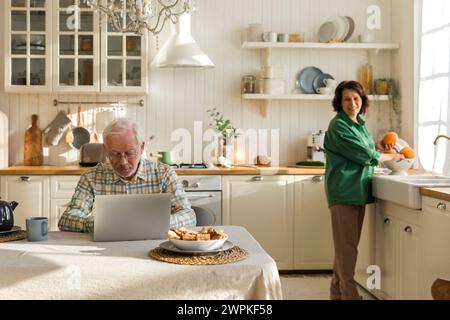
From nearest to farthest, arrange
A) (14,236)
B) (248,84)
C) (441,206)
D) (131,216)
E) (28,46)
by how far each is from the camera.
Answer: (131,216) < (14,236) < (441,206) < (28,46) < (248,84)

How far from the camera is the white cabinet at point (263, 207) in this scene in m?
4.54

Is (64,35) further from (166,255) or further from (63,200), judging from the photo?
(166,255)

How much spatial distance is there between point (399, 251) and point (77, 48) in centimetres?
283

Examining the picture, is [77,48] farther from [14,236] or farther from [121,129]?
[14,236]

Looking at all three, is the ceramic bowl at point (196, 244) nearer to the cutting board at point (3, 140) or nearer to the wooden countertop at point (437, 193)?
the wooden countertop at point (437, 193)

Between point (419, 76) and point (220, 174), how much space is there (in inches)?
67.0

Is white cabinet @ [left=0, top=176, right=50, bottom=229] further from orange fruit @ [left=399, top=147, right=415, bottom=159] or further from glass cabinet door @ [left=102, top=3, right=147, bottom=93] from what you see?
orange fruit @ [left=399, top=147, right=415, bottom=159]

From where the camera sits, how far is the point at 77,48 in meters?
4.70

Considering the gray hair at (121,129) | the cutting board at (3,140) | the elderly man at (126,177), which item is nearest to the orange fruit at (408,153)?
the elderly man at (126,177)

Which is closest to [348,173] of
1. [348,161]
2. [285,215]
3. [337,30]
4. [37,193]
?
[348,161]

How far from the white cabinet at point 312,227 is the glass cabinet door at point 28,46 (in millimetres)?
2123

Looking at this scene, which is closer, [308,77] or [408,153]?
[408,153]

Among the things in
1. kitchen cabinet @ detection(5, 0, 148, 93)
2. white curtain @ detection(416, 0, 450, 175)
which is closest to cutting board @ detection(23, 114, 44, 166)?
kitchen cabinet @ detection(5, 0, 148, 93)

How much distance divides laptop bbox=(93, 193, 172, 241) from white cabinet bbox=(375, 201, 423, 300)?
5.24ft
